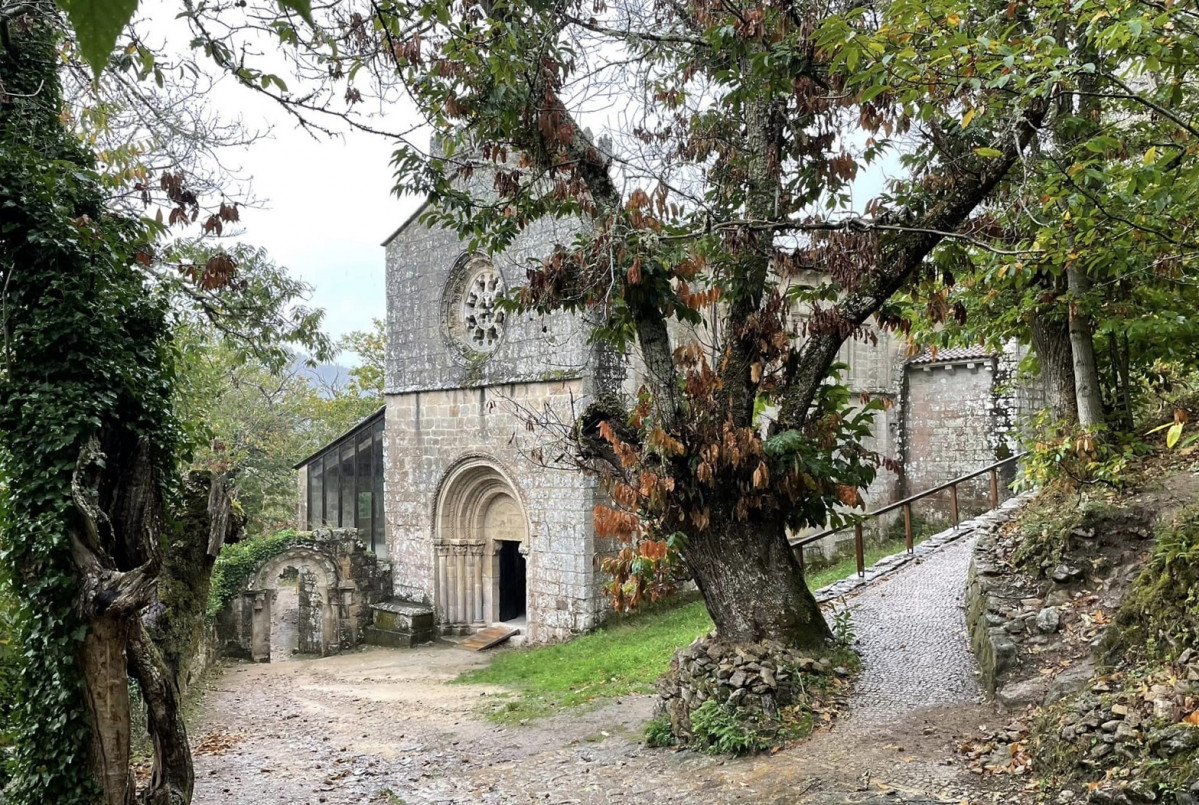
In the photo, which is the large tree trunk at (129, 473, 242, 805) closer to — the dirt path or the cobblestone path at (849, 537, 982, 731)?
the dirt path

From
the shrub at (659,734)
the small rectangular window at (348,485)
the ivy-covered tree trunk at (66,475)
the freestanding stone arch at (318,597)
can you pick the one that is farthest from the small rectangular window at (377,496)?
the ivy-covered tree trunk at (66,475)

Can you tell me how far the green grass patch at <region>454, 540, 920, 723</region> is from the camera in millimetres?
9306

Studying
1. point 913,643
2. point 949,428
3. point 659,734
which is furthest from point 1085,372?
point 949,428

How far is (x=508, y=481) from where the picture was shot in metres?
14.8

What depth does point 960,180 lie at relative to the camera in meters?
5.90

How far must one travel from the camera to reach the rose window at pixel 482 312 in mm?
15344

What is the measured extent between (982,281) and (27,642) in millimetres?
7828

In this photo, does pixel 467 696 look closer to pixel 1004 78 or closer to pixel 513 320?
pixel 513 320

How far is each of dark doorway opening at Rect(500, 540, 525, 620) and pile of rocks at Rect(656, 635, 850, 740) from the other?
9.76 meters

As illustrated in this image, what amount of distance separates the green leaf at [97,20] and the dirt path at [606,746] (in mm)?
4879

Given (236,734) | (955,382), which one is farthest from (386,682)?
(955,382)

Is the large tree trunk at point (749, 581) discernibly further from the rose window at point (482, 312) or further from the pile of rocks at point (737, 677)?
the rose window at point (482, 312)

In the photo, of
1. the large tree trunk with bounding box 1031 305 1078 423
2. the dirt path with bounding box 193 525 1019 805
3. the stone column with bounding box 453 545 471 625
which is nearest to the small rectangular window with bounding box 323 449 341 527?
the stone column with bounding box 453 545 471 625

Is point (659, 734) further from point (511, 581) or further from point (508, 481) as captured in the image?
point (511, 581)
